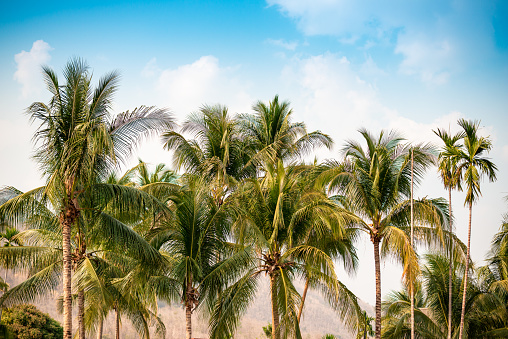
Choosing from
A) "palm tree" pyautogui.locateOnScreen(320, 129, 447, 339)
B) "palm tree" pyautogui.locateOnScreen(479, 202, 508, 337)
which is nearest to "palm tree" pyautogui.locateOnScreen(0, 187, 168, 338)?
"palm tree" pyautogui.locateOnScreen(320, 129, 447, 339)

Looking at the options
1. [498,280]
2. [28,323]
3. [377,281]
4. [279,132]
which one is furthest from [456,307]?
[28,323]

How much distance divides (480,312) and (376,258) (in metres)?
8.52

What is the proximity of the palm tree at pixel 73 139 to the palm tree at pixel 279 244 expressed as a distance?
3.96m

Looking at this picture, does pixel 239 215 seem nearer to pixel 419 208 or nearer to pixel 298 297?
pixel 298 297

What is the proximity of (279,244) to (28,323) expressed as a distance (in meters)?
17.9

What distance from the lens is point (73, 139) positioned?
43.1 ft

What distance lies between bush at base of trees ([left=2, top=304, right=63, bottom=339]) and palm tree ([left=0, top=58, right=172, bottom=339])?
1545cm

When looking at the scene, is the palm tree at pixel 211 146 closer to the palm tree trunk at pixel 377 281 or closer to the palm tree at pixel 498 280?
the palm tree trunk at pixel 377 281

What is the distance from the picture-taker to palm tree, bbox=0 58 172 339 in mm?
13016

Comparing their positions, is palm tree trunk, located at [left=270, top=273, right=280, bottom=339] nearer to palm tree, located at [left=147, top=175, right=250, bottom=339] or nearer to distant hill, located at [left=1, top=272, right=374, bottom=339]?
palm tree, located at [left=147, top=175, right=250, bottom=339]

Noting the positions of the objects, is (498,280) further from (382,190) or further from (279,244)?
(279,244)

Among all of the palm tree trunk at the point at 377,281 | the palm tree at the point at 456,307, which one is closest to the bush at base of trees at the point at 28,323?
the palm tree at the point at 456,307

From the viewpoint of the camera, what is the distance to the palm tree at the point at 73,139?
13.0 meters

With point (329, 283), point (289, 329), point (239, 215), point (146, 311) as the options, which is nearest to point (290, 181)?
point (239, 215)
